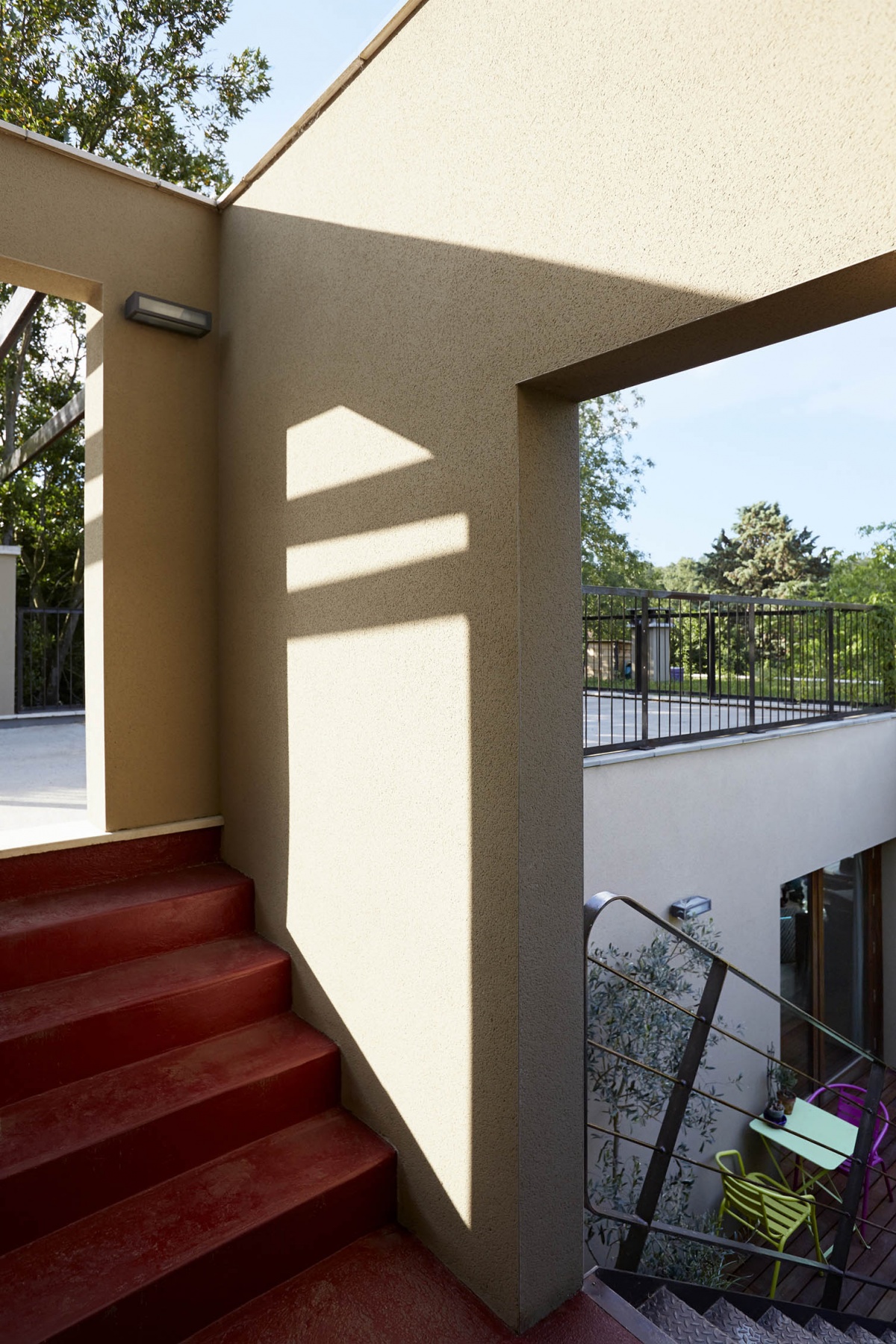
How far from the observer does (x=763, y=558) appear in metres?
33.8

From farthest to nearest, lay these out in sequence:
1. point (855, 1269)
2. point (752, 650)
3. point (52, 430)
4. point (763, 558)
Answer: point (763, 558)
point (752, 650)
point (52, 430)
point (855, 1269)

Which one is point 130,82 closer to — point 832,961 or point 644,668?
point 644,668

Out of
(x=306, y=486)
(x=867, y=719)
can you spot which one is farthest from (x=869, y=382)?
(x=306, y=486)

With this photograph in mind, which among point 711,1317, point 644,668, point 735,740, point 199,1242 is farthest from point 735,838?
point 199,1242

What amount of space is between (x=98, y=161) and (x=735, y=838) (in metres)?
5.50

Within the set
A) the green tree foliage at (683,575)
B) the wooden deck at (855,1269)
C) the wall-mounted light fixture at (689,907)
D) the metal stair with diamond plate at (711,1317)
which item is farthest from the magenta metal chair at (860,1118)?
the green tree foliage at (683,575)

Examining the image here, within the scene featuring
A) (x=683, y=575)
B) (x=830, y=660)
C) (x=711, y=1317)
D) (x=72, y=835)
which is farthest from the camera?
(x=683, y=575)

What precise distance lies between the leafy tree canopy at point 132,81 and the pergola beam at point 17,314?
6719mm

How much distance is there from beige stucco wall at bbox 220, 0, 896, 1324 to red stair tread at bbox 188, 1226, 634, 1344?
0.22 ft

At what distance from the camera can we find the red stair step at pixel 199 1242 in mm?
1773

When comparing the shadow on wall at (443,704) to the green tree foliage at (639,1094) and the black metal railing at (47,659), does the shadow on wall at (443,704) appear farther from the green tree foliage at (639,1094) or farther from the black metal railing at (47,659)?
the black metal railing at (47,659)

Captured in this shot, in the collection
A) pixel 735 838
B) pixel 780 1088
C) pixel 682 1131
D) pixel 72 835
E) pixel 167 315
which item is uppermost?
pixel 167 315

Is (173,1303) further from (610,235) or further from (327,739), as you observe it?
(610,235)

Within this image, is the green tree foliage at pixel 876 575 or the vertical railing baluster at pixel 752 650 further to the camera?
the green tree foliage at pixel 876 575
